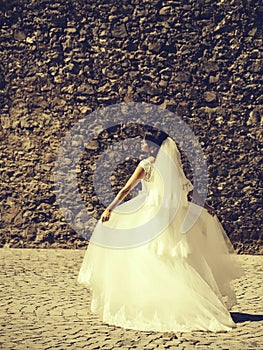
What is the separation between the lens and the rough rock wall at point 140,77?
1004 centimetres

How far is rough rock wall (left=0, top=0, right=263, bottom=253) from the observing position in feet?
32.9

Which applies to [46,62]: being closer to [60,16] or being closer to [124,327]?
[60,16]

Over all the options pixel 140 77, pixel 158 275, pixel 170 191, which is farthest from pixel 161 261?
Result: pixel 140 77

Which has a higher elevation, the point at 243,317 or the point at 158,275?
the point at 158,275

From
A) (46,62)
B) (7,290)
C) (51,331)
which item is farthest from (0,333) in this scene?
(46,62)

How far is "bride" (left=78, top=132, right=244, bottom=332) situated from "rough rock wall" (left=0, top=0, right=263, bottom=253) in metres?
3.70

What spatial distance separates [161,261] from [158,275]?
0.12m

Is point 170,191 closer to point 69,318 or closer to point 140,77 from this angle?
point 69,318

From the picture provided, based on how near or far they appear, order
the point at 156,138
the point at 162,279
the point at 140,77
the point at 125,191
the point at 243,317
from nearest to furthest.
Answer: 1. the point at 162,279
2. the point at 125,191
3. the point at 156,138
4. the point at 243,317
5. the point at 140,77

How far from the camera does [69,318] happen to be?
6574 mm

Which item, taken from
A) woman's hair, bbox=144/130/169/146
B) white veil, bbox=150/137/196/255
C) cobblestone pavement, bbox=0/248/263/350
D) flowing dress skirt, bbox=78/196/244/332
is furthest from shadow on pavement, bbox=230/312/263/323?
woman's hair, bbox=144/130/169/146

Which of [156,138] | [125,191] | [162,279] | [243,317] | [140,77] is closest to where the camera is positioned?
[162,279]

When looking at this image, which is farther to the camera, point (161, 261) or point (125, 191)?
point (125, 191)

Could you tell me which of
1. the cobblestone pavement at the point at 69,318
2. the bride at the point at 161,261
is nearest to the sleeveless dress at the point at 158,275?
the bride at the point at 161,261
